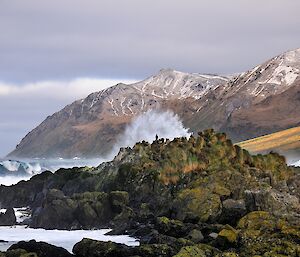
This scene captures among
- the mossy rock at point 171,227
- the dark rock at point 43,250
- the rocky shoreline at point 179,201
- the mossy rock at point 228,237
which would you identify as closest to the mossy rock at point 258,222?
the rocky shoreline at point 179,201

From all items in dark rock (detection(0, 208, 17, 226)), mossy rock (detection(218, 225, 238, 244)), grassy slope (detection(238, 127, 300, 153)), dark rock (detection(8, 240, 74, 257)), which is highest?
grassy slope (detection(238, 127, 300, 153))

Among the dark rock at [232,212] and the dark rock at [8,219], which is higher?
the dark rock at [8,219]

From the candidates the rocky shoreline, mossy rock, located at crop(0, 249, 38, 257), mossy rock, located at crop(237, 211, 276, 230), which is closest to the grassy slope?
the rocky shoreline

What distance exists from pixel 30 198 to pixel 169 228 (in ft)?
113

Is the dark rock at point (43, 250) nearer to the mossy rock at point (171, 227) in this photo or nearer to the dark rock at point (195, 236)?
the dark rock at point (195, 236)

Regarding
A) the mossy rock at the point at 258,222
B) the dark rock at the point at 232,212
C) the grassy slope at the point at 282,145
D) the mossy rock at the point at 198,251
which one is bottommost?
the mossy rock at the point at 198,251

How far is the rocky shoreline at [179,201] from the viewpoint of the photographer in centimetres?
3509

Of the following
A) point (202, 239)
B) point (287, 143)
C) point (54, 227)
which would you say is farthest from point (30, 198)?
point (287, 143)

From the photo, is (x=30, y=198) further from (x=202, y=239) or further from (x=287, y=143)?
(x=287, y=143)

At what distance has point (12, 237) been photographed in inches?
1919

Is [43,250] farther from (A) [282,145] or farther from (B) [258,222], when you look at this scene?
(A) [282,145]

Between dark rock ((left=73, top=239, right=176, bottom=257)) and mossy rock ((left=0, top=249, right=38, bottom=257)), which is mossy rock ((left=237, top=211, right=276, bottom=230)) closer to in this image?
dark rock ((left=73, top=239, right=176, bottom=257))

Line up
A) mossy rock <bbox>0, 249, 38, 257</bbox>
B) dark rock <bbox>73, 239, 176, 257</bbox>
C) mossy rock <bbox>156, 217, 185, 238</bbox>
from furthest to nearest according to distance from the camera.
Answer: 1. mossy rock <bbox>156, 217, 185, 238</bbox>
2. dark rock <bbox>73, 239, 176, 257</bbox>
3. mossy rock <bbox>0, 249, 38, 257</bbox>

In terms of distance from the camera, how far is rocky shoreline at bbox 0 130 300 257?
35.1 m
